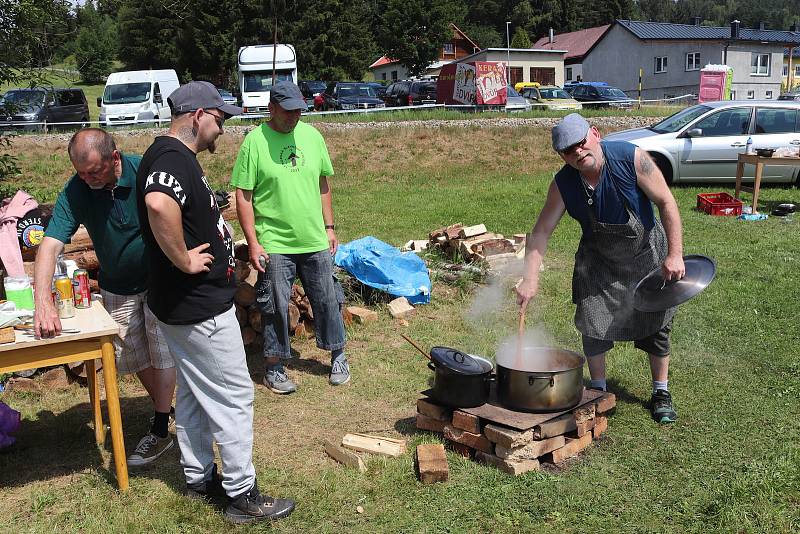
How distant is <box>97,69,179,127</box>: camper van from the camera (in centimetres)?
2094

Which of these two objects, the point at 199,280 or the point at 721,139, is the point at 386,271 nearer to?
the point at 199,280

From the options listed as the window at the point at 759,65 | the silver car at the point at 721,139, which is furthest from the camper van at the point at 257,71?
the window at the point at 759,65

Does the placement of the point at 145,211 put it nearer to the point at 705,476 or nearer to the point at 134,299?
the point at 134,299

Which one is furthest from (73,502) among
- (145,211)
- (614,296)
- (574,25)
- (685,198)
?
(574,25)

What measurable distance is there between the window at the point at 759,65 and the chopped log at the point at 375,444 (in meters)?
49.0

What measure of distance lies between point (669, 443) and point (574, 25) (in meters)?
85.2

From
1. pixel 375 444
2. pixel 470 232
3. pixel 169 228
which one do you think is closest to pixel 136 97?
pixel 470 232

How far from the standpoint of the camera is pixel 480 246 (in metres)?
8.03

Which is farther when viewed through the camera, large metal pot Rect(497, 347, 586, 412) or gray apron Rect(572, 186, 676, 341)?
gray apron Rect(572, 186, 676, 341)

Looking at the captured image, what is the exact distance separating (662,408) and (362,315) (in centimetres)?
291

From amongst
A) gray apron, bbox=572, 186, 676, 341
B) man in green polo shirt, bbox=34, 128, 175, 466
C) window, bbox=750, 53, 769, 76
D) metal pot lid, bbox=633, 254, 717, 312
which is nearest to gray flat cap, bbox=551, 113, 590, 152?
gray apron, bbox=572, 186, 676, 341

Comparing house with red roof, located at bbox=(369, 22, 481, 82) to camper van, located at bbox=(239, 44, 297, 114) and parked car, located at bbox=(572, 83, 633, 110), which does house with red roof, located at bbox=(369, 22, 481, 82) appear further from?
camper van, located at bbox=(239, 44, 297, 114)

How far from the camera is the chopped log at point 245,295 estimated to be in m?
5.90

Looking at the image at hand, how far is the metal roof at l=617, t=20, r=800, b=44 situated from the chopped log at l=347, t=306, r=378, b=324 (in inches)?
1742
